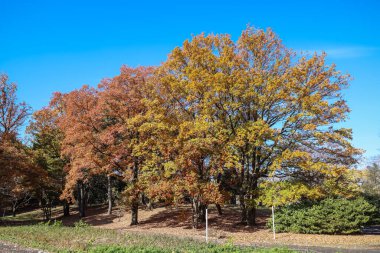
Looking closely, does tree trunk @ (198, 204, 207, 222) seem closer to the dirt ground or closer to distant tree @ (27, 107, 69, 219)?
the dirt ground

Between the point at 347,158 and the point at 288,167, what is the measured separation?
3.37 meters

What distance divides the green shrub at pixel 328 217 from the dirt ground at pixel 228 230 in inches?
20.8

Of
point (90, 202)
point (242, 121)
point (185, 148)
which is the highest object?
point (242, 121)

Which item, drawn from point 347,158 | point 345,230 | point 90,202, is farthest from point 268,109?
point 90,202

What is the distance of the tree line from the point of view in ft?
60.6

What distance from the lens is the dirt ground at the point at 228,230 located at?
587 inches

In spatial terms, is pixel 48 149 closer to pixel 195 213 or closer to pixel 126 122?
pixel 126 122


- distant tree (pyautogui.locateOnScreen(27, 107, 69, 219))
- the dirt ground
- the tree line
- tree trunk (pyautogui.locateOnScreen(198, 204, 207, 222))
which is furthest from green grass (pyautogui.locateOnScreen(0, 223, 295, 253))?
distant tree (pyautogui.locateOnScreen(27, 107, 69, 219))

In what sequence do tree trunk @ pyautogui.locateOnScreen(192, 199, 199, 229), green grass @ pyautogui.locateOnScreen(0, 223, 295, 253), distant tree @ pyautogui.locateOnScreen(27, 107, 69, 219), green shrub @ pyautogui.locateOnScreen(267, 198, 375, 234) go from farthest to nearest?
distant tree @ pyautogui.locateOnScreen(27, 107, 69, 219)
tree trunk @ pyautogui.locateOnScreen(192, 199, 199, 229)
green shrub @ pyautogui.locateOnScreen(267, 198, 375, 234)
green grass @ pyautogui.locateOnScreen(0, 223, 295, 253)

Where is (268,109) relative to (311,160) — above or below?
above

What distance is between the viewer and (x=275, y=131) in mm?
18625

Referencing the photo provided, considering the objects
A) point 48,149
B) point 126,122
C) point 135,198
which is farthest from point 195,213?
point 48,149

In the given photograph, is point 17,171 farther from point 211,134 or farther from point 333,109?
point 333,109

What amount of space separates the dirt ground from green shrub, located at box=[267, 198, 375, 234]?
53cm
